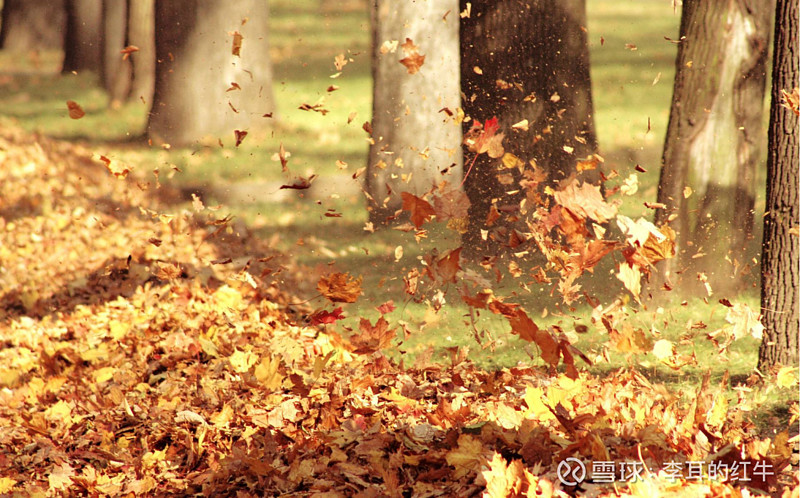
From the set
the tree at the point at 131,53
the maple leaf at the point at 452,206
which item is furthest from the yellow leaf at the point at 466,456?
the tree at the point at 131,53

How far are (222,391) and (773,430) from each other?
8.40ft

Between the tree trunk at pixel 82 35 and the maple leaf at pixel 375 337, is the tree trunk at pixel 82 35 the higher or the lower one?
the higher one

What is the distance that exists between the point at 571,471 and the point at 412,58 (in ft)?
15.0

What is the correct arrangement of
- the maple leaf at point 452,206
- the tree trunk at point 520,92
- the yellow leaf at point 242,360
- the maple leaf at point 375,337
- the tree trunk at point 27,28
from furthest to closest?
the tree trunk at point 27,28 → the tree trunk at point 520,92 → the maple leaf at point 452,206 → the maple leaf at point 375,337 → the yellow leaf at point 242,360

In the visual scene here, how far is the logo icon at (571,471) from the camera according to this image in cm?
258

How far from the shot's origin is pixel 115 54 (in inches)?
534

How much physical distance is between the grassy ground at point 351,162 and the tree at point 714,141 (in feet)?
0.78

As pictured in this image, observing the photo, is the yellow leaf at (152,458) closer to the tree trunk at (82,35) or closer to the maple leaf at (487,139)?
the maple leaf at (487,139)

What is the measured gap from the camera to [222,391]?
3855 mm

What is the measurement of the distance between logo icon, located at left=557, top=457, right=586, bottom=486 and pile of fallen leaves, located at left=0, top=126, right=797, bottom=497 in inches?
0.6

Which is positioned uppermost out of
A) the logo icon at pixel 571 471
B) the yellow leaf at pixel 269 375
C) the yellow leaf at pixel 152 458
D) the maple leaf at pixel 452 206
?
the maple leaf at pixel 452 206

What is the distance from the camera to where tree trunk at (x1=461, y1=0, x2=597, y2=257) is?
5.21m

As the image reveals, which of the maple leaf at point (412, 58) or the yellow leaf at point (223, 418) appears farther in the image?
the maple leaf at point (412, 58)

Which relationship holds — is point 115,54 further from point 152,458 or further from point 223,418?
point 152,458
